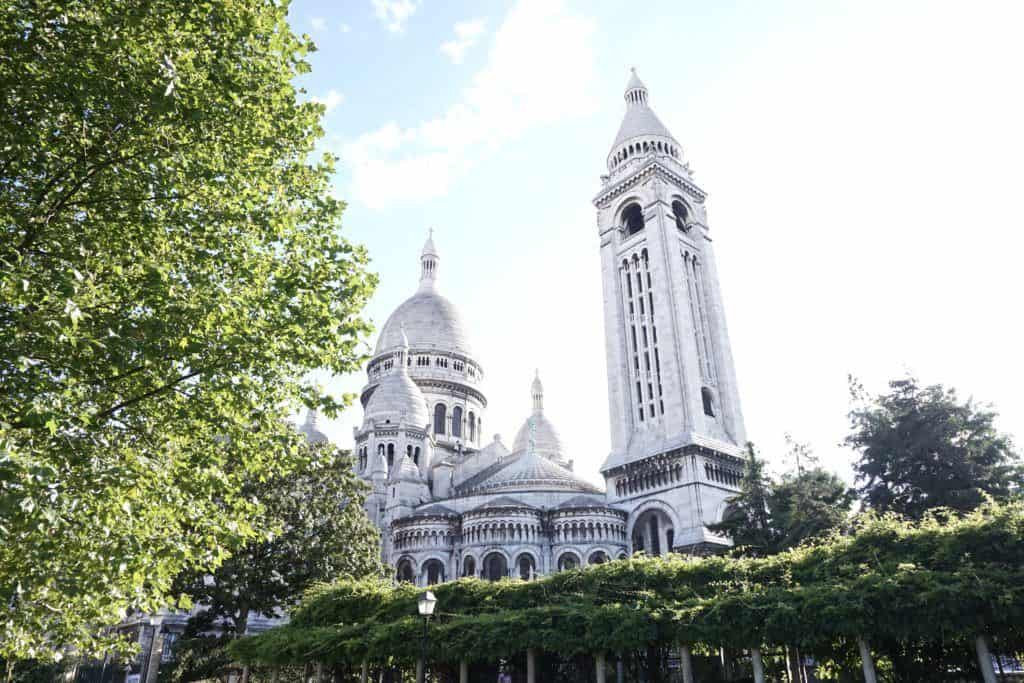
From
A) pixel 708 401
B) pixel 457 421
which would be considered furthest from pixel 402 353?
pixel 708 401

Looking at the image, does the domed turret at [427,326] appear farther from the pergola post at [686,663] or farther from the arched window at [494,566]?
the pergola post at [686,663]

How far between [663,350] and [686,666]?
38358 mm

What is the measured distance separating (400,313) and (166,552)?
7837 cm

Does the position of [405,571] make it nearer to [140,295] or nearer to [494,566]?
[494,566]

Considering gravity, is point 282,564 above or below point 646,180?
below

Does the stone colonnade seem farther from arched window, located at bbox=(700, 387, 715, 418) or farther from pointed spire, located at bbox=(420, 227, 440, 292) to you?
pointed spire, located at bbox=(420, 227, 440, 292)

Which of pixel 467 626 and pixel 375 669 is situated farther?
pixel 375 669

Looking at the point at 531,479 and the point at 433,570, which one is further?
the point at 531,479

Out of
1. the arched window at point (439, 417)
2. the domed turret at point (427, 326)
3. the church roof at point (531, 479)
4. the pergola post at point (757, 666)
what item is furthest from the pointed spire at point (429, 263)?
the pergola post at point (757, 666)

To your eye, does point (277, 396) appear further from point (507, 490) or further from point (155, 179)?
point (507, 490)

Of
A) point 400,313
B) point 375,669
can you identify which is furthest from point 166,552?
point 400,313

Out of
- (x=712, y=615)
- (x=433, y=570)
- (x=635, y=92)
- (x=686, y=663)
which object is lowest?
(x=686, y=663)

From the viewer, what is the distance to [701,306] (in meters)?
61.2

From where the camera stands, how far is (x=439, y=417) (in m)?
82.1
